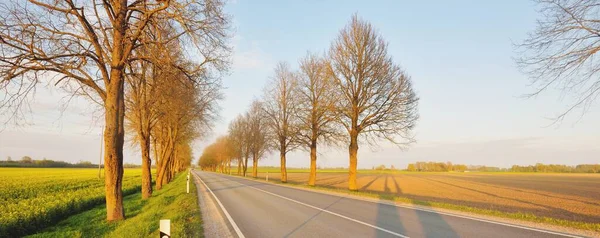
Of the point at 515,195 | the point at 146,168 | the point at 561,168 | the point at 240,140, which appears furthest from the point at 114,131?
the point at 561,168

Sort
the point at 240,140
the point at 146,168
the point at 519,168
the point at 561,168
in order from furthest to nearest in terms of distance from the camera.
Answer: the point at 519,168 → the point at 561,168 → the point at 240,140 → the point at 146,168

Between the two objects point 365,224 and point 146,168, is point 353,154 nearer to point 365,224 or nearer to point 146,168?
point 146,168

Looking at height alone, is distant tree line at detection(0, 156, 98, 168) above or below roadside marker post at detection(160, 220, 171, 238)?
below

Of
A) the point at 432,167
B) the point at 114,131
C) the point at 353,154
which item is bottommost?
the point at 432,167

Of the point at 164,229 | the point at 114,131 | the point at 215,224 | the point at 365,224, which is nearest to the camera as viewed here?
the point at 164,229

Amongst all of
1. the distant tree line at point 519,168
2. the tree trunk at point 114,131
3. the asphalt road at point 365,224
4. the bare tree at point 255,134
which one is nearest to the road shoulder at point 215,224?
the asphalt road at point 365,224

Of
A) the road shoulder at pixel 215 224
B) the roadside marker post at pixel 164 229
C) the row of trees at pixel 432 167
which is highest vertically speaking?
the roadside marker post at pixel 164 229

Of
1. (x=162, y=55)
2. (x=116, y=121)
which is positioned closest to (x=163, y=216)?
(x=116, y=121)

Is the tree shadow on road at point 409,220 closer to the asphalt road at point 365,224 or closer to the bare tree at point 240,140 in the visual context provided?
the asphalt road at point 365,224

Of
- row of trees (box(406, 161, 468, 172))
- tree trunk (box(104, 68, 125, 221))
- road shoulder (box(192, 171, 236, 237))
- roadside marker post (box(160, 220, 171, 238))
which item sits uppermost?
tree trunk (box(104, 68, 125, 221))

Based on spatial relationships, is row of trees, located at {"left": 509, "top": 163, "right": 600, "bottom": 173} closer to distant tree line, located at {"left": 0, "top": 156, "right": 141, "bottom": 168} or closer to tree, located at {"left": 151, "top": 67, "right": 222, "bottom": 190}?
tree, located at {"left": 151, "top": 67, "right": 222, "bottom": 190}

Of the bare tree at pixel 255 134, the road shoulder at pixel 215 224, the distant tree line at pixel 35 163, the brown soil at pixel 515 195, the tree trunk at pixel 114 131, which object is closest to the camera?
the road shoulder at pixel 215 224

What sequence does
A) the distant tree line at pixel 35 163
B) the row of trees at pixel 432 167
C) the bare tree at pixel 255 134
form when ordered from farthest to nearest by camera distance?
the row of trees at pixel 432 167, the distant tree line at pixel 35 163, the bare tree at pixel 255 134

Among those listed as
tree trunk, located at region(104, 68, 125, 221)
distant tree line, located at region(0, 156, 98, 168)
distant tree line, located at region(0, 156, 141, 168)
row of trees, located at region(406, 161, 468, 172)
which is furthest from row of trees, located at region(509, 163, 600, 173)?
distant tree line, located at region(0, 156, 98, 168)
